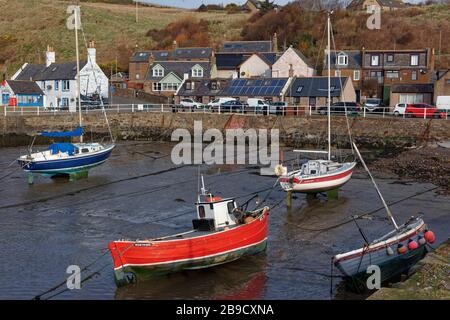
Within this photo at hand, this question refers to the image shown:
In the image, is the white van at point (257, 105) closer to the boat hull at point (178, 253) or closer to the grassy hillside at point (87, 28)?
the boat hull at point (178, 253)

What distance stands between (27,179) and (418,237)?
26.7 metres

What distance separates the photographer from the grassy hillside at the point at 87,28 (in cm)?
11956

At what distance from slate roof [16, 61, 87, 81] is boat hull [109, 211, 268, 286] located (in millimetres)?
54952

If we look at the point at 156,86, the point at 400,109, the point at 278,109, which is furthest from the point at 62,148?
the point at 156,86

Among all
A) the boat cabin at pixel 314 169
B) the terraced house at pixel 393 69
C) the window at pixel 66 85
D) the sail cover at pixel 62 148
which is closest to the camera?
the boat cabin at pixel 314 169

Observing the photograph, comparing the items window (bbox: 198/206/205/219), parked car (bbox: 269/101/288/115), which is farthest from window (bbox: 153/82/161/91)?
window (bbox: 198/206/205/219)

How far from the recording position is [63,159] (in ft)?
125

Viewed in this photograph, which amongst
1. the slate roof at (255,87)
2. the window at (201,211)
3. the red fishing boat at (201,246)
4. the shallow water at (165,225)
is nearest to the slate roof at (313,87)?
the slate roof at (255,87)

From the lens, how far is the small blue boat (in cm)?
3722

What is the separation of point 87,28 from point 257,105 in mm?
85683

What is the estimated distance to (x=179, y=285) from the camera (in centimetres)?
2030

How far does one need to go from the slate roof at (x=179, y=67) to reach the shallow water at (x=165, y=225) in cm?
3852

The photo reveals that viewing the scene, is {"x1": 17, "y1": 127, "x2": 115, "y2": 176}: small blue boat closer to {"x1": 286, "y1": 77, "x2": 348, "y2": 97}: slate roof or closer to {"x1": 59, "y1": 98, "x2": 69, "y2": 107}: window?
{"x1": 286, "y1": 77, "x2": 348, "y2": 97}: slate roof
